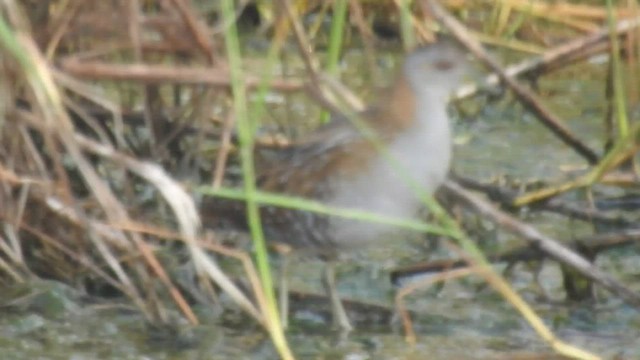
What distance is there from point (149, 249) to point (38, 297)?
42cm

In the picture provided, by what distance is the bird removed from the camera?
4117mm

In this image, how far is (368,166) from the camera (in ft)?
13.6

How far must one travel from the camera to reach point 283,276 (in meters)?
4.25

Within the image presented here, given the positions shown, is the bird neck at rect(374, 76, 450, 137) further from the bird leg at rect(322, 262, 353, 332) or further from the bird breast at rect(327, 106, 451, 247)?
the bird leg at rect(322, 262, 353, 332)

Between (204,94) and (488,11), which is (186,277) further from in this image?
(488,11)

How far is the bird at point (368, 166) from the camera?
4.12 metres

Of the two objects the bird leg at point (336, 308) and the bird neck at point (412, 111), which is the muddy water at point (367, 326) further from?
the bird neck at point (412, 111)

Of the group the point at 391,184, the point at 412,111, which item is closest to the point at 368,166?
the point at 391,184

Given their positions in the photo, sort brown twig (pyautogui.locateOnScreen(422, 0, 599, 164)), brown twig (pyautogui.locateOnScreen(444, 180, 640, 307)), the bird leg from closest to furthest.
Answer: brown twig (pyautogui.locateOnScreen(444, 180, 640, 307)), brown twig (pyautogui.locateOnScreen(422, 0, 599, 164)), the bird leg

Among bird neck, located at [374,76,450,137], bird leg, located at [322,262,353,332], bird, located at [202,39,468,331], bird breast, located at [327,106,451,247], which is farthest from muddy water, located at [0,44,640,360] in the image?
bird neck, located at [374,76,450,137]

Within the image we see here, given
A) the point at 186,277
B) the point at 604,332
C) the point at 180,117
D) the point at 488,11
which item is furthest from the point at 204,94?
the point at 488,11

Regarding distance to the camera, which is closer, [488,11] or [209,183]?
[209,183]

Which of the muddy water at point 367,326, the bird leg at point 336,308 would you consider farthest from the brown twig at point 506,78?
the bird leg at point 336,308

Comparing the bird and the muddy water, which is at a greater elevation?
the bird
